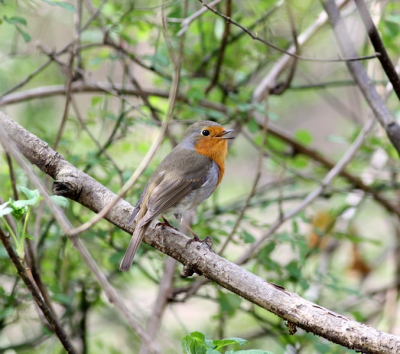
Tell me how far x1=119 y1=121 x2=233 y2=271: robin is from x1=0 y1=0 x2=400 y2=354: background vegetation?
17 cm

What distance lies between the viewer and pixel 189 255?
2.40 metres

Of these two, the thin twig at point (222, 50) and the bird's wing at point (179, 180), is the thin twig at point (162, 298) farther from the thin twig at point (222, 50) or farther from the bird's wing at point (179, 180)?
the thin twig at point (222, 50)

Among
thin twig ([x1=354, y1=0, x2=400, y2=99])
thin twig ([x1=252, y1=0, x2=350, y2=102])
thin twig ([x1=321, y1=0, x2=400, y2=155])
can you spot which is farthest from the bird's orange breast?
thin twig ([x1=354, y1=0, x2=400, y2=99])

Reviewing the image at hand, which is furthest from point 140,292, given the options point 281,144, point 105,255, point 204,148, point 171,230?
point 171,230

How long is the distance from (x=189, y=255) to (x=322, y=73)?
4.16 m

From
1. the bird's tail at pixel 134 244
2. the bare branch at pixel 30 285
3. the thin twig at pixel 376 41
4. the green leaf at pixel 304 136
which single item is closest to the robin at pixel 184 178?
the bird's tail at pixel 134 244

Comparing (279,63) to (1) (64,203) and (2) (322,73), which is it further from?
(1) (64,203)

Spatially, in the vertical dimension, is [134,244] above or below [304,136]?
below

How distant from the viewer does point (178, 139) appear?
4707 mm

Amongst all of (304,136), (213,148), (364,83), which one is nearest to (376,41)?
(364,83)

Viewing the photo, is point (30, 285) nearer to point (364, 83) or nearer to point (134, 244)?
point (134, 244)

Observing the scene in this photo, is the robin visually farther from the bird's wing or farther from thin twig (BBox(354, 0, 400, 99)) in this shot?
thin twig (BBox(354, 0, 400, 99))

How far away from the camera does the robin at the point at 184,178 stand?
2883mm

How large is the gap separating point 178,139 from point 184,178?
1260 mm
